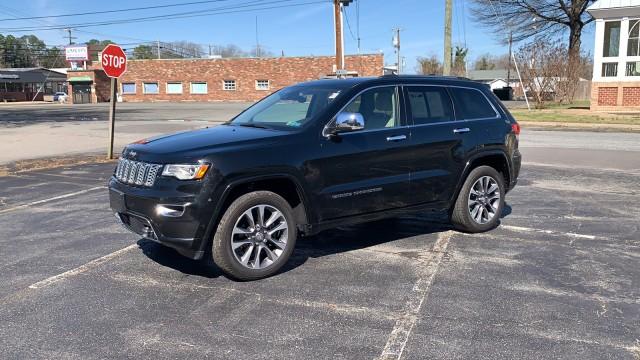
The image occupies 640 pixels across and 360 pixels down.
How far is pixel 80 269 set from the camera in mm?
5246

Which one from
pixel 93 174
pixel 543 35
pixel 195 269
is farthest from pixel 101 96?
pixel 195 269

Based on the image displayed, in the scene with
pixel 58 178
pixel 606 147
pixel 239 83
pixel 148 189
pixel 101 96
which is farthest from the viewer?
pixel 101 96

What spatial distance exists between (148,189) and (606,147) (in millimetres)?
14719

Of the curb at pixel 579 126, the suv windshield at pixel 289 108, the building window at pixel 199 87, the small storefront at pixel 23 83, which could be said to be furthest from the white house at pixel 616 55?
the small storefront at pixel 23 83

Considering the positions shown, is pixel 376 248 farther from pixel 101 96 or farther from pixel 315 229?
pixel 101 96

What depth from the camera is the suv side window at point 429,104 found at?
5.92 m

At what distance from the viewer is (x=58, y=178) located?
10766 mm

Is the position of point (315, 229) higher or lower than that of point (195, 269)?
higher

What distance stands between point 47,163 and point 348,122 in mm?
9886

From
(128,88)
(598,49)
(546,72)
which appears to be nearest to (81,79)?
(128,88)

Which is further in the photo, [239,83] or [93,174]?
[239,83]

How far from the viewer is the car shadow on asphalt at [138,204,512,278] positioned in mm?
5363

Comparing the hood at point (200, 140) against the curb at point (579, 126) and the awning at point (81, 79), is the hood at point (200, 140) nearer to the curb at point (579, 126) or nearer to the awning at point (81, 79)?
the curb at point (579, 126)

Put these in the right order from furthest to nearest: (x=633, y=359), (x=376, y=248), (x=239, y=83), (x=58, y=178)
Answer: (x=239, y=83), (x=58, y=178), (x=376, y=248), (x=633, y=359)
